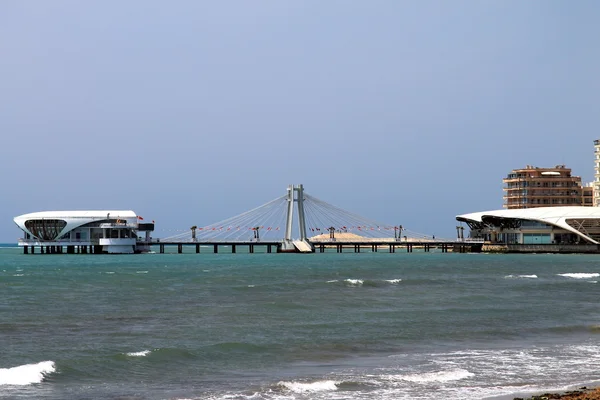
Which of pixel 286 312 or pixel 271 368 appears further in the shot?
pixel 286 312

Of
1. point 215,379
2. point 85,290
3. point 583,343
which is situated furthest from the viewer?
point 85,290

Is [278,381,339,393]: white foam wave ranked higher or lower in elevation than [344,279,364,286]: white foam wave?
lower

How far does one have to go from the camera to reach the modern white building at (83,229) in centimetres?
13575

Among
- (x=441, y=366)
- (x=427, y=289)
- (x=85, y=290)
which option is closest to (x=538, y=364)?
(x=441, y=366)

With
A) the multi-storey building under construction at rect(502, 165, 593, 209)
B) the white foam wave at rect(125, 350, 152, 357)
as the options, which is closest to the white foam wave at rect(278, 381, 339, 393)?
the white foam wave at rect(125, 350, 152, 357)

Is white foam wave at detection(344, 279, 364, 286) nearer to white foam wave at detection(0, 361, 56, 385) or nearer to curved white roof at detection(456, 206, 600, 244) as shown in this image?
white foam wave at detection(0, 361, 56, 385)

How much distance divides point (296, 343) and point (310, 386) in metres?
7.29

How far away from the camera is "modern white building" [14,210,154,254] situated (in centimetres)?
13575

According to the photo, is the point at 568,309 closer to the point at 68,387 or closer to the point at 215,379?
the point at 215,379

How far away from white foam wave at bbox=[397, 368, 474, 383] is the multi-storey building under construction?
5700 inches

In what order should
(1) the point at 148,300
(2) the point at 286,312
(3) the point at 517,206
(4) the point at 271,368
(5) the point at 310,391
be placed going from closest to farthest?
(5) the point at 310,391 → (4) the point at 271,368 → (2) the point at 286,312 → (1) the point at 148,300 → (3) the point at 517,206

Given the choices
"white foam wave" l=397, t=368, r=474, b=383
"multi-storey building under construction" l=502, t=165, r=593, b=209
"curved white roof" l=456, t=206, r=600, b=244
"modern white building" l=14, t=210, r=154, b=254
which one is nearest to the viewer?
"white foam wave" l=397, t=368, r=474, b=383

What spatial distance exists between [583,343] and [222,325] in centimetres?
1211

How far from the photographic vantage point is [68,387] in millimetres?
21688
